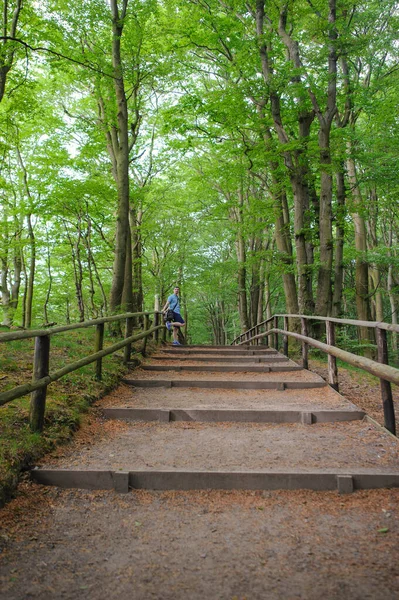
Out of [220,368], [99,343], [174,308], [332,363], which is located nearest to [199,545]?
[99,343]

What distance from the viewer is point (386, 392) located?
412 cm

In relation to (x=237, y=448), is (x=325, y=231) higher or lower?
higher

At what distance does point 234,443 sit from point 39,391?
6.69 feet

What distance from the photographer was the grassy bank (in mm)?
3297

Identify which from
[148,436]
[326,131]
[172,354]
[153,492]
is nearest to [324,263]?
[326,131]

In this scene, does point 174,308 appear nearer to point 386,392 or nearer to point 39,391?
point 39,391

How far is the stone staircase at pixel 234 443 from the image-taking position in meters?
3.25

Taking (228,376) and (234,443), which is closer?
(234,443)

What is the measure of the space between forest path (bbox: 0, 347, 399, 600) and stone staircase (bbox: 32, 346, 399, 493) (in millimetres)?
16

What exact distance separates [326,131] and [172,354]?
23.2 feet

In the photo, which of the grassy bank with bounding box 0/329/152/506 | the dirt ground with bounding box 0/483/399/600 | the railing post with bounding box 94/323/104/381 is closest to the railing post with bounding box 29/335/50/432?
the grassy bank with bounding box 0/329/152/506

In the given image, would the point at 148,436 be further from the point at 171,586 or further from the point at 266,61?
the point at 266,61

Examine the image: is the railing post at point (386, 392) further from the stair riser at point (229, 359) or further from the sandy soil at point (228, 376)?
the stair riser at point (229, 359)

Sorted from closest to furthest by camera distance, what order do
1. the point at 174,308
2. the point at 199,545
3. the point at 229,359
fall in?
the point at 199,545 → the point at 229,359 → the point at 174,308
